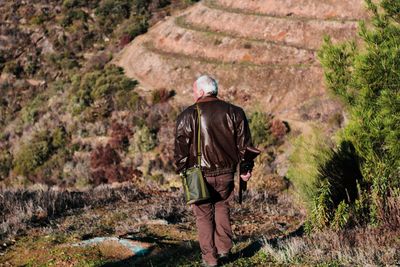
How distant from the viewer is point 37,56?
44.7 metres

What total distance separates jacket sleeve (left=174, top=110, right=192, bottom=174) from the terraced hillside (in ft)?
67.1

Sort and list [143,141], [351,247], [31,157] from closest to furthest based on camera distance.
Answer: [351,247] < [143,141] < [31,157]

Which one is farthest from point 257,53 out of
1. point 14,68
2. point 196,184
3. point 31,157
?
point 196,184

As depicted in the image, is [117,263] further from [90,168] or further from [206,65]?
[206,65]

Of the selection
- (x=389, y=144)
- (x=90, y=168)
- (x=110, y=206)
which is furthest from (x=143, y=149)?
(x=389, y=144)

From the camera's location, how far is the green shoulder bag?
4.82 meters

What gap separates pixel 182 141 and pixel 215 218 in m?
0.96

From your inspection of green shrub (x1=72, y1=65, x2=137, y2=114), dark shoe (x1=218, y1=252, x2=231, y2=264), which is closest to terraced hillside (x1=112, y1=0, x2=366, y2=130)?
green shrub (x1=72, y1=65, x2=137, y2=114)

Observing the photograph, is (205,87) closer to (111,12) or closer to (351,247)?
(351,247)

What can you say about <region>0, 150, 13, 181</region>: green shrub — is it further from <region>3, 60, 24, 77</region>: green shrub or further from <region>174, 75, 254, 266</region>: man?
<region>174, 75, 254, 266</region>: man

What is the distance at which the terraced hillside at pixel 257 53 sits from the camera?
27.5m

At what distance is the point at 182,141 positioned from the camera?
504 centimetres

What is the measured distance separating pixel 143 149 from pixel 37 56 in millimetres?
23599

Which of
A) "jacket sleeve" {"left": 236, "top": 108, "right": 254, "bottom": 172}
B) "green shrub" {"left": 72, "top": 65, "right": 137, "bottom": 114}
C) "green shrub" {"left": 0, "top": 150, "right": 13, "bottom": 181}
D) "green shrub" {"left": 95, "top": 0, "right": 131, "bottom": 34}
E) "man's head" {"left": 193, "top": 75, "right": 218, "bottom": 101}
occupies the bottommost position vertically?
"green shrub" {"left": 0, "top": 150, "right": 13, "bottom": 181}
